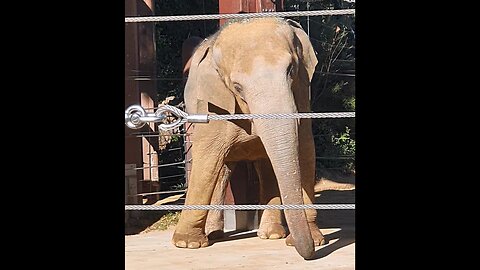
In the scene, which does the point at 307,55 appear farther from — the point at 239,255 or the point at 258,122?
the point at 239,255

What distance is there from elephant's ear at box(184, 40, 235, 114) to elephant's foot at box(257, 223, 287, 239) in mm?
516

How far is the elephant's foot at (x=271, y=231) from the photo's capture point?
11.0ft

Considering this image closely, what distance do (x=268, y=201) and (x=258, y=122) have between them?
0.77 m

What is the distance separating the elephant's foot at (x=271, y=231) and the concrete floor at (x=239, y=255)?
0.03 metres

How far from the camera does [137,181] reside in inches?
159

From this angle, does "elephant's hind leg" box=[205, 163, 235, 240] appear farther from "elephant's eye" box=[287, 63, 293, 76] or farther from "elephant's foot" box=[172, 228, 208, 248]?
"elephant's eye" box=[287, 63, 293, 76]

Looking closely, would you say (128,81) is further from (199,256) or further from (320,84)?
(320,84)

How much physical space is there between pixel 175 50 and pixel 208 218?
2.74m

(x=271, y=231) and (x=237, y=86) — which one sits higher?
(x=237, y=86)

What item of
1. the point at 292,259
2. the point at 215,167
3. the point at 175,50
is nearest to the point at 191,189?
the point at 215,167

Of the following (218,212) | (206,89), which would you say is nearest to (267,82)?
(206,89)

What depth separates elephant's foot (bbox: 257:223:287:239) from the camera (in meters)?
3.34

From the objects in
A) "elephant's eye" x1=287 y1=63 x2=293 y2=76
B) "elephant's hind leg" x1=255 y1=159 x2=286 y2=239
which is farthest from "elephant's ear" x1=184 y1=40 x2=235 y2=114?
"elephant's hind leg" x1=255 y1=159 x2=286 y2=239

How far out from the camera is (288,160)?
259cm
